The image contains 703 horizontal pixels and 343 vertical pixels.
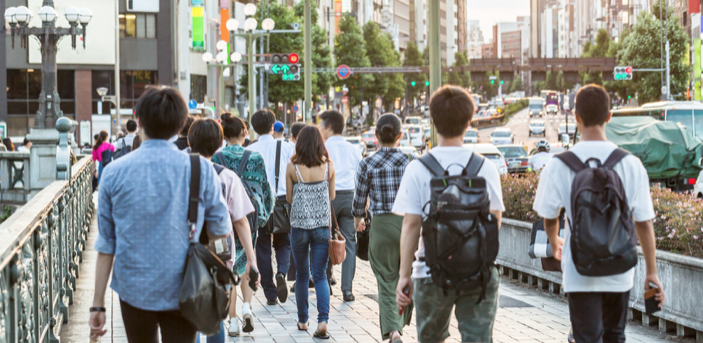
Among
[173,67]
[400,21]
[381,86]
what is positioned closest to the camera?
[173,67]

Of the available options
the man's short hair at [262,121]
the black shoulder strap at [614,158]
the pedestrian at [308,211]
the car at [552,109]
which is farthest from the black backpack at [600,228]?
the car at [552,109]

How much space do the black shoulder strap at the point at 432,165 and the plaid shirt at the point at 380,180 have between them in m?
2.34

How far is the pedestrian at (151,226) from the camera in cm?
367

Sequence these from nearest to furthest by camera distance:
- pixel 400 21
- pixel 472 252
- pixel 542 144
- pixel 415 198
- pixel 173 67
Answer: pixel 472 252
pixel 415 198
pixel 542 144
pixel 173 67
pixel 400 21

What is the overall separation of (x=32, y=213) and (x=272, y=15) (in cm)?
5615

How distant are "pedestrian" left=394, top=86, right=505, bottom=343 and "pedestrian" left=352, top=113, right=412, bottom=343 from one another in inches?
84.9

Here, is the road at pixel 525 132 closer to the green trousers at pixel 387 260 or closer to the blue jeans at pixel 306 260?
the blue jeans at pixel 306 260

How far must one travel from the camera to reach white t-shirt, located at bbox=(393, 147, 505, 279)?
4.14 meters

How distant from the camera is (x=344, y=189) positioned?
8.67m

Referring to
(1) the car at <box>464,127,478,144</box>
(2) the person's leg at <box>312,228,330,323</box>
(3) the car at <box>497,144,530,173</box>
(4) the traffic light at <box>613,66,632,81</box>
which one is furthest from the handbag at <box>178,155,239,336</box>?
(4) the traffic light at <box>613,66,632,81</box>

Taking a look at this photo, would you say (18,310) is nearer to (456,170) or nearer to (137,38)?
(456,170)

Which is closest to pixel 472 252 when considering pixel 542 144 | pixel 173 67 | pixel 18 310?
pixel 18 310

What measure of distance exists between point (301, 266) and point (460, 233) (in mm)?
3536

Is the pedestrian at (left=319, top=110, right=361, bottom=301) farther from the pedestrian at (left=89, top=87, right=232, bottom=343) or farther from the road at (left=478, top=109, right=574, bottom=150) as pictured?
the road at (left=478, top=109, right=574, bottom=150)
